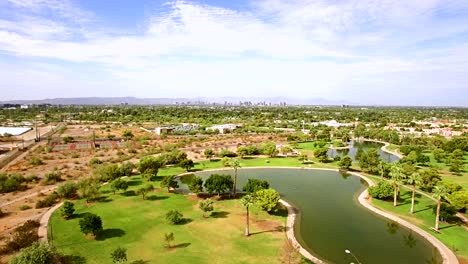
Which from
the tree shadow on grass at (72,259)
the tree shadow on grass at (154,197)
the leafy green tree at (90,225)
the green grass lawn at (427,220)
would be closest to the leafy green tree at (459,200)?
the green grass lawn at (427,220)

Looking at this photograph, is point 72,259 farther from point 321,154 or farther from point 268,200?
point 321,154

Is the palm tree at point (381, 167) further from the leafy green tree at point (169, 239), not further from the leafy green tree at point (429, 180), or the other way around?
the leafy green tree at point (169, 239)

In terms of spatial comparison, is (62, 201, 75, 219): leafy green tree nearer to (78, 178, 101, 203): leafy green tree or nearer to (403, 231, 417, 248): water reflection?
(78, 178, 101, 203): leafy green tree

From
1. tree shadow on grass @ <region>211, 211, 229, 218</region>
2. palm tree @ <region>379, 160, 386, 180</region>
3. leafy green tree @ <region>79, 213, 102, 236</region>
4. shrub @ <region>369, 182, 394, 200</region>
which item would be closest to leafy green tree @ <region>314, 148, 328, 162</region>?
palm tree @ <region>379, 160, 386, 180</region>

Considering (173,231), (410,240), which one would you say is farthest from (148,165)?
(410,240)

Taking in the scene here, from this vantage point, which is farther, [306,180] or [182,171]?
[182,171]

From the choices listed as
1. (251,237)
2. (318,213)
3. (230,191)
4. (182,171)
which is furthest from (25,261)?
(182,171)

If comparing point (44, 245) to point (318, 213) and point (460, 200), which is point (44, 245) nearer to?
point (318, 213)
